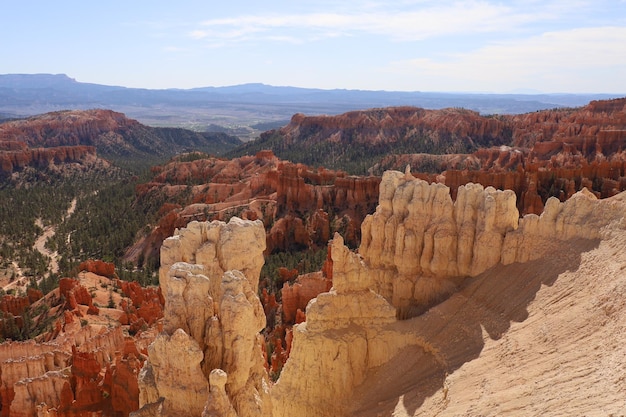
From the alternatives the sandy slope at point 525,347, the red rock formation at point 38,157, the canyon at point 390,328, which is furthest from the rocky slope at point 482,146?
the red rock formation at point 38,157

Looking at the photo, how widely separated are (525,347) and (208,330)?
24.4 ft

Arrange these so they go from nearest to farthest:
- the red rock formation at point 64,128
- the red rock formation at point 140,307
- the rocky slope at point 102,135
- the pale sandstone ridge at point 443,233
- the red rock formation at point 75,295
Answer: the pale sandstone ridge at point 443,233 → the red rock formation at point 140,307 → the red rock formation at point 75,295 → the red rock formation at point 64,128 → the rocky slope at point 102,135

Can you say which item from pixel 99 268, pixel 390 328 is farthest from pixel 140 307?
pixel 390 328

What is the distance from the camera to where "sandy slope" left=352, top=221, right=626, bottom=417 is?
380 inches

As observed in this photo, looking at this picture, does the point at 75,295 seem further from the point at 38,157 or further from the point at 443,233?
the point at 38,157

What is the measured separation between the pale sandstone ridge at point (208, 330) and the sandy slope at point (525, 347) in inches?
168

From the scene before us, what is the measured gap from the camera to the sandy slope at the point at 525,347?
966 centimetres

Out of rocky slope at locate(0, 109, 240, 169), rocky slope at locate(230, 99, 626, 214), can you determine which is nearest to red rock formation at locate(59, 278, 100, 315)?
rocky slope at locate(230, 99, 626, 214)

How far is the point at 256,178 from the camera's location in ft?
201

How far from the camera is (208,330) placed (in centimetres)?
1094

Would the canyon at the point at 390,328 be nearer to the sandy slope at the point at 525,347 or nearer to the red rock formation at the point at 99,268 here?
the sandy slope at the point at 525,347

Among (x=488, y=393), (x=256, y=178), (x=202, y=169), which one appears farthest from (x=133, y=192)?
(x=488, y=393)

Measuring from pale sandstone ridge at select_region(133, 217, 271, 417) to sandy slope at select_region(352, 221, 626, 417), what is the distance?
4258 mm

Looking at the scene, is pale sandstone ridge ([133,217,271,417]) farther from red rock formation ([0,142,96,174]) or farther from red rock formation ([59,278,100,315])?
red rock formation ([0,142,96,174])
